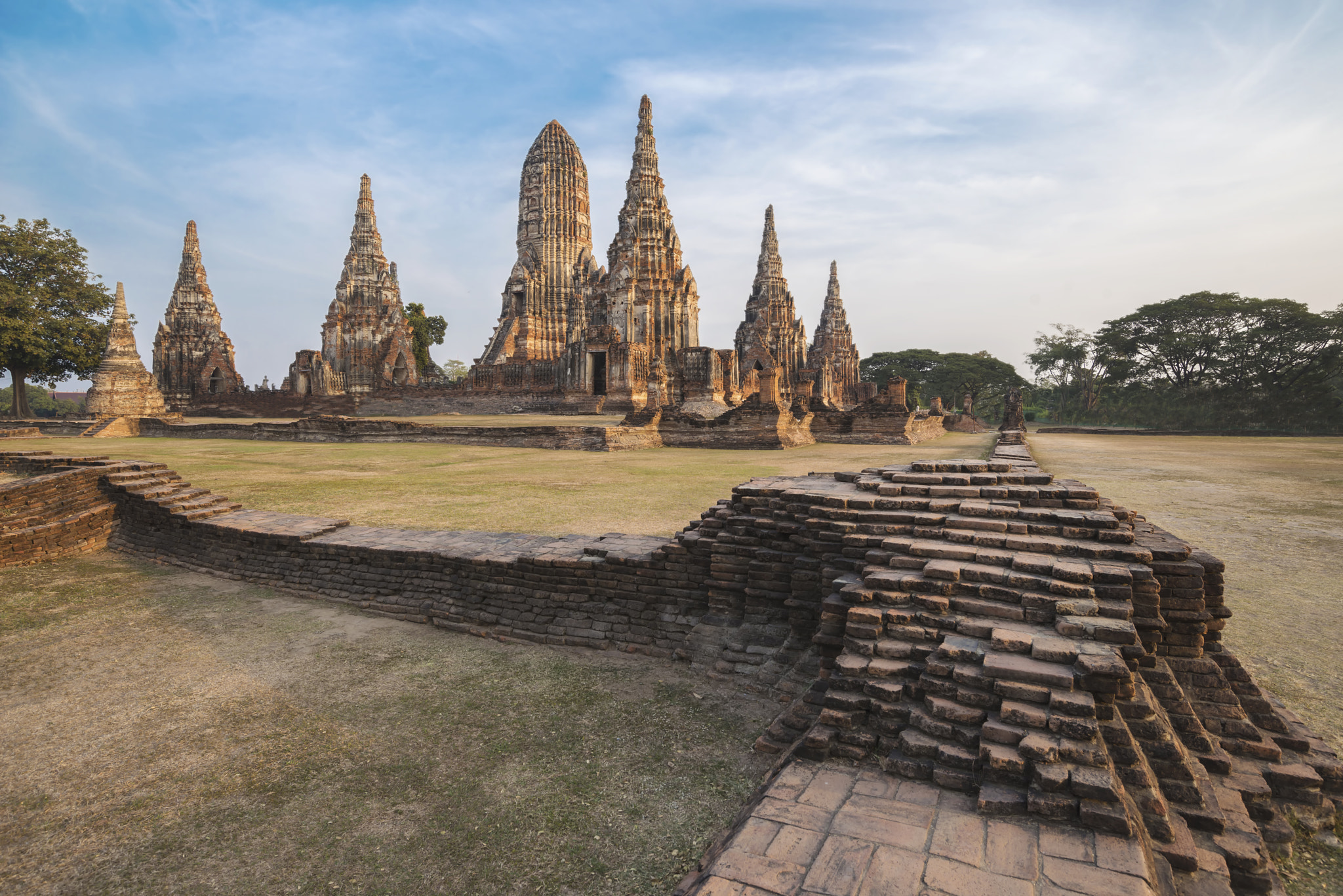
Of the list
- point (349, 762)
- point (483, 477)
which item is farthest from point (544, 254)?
point (349, 762)

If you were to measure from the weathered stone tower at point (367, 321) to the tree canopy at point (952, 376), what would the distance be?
40411mm

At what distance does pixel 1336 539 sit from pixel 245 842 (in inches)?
349

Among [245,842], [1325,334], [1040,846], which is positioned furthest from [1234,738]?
[1325,334]

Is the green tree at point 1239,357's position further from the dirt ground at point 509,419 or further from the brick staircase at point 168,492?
the brick staircase at point 168,492

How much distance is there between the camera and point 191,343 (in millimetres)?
39344

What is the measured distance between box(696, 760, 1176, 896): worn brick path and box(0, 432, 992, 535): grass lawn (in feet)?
13.7

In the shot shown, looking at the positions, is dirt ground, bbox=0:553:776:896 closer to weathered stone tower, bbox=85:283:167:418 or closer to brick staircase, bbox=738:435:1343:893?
brick staircase, bbox=738:435:1343:893

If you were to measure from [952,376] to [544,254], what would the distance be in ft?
134

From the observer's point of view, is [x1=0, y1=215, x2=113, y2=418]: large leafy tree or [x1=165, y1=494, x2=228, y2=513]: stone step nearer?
[x1=165, y1=494, x2=228, y2=513]: stone step

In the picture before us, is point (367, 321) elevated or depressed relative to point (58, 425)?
elevated

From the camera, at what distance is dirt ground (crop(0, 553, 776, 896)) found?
2.29 m

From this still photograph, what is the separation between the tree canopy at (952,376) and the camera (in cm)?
6025

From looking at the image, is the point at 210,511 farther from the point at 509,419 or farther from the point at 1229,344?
the point at 1229,344

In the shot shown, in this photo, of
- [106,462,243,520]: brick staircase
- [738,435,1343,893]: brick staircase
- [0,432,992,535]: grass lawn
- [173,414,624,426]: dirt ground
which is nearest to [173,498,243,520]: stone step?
[106,462,243,520]: brick staircase
